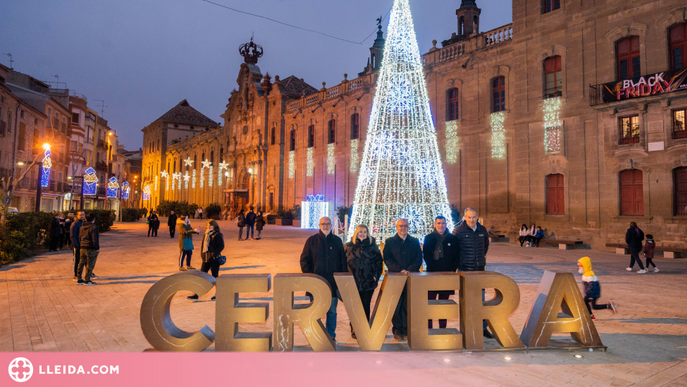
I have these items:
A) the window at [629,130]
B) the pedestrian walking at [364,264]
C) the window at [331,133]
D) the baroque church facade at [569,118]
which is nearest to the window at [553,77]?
the baroque church facade at [569,118]

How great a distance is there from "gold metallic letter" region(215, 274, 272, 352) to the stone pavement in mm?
635

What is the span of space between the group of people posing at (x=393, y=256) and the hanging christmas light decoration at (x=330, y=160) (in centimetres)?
2677

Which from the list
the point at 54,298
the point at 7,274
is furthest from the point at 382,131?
the point at 7,274

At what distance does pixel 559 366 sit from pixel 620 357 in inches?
32.7

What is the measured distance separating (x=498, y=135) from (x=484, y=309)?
58.9 ft

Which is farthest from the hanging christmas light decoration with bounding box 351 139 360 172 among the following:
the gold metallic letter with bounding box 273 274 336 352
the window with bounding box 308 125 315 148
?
the gold metallic letter with bounding box 273 274 336 352

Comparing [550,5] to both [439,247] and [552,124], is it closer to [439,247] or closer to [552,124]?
[552,124]

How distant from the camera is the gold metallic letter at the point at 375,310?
190 inches

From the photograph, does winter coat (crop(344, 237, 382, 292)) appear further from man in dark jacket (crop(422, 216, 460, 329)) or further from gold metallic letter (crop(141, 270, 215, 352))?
gold metallic letter (crop(141, 270, 215, 352))

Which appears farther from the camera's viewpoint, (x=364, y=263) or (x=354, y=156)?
(x=354, y=156)

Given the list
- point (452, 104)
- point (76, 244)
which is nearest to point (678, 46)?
point (452, 104)

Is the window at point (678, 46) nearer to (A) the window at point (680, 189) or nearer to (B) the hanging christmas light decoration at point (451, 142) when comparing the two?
(A) the window at point (680, 189)

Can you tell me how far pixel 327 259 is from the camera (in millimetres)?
5301

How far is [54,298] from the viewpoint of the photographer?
758cm
